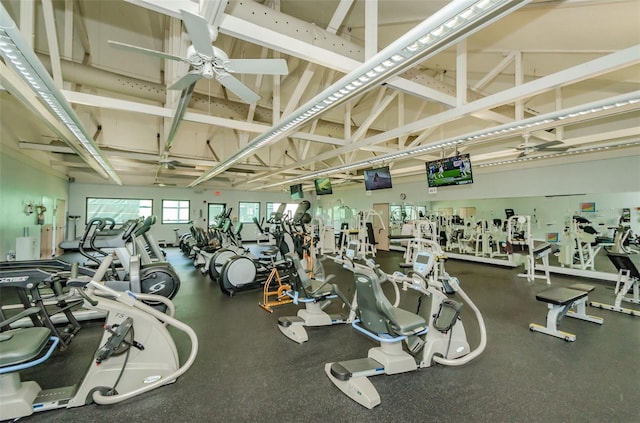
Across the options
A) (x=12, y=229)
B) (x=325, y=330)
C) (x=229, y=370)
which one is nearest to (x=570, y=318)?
(x=325, y=330)

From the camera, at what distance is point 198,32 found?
193 centimetres

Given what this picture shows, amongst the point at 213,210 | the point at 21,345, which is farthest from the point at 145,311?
the point at 213,210

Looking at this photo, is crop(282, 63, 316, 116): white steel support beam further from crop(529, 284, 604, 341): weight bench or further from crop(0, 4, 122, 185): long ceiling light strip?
crop(529, 284, 604, 341): weight bench

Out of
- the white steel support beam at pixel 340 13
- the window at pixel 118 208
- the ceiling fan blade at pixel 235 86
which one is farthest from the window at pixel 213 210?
the white steel support beam at pixel 340 13

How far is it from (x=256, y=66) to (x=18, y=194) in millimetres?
6519

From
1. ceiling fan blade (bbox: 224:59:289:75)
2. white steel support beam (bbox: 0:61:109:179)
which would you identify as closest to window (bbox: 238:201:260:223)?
white steel support beam (bbox: 0:61:109:179)

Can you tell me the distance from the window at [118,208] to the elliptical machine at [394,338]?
40.6 feet

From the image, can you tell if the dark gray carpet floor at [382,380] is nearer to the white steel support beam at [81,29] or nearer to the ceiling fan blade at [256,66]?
the ceiling fan blade at [256,66]

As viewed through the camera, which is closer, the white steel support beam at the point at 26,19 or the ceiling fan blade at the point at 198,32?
the ceiling fan blade at the point at 198,32

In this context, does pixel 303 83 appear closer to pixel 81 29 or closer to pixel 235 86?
pixel 235 86

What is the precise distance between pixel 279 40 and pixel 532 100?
628 centimetres

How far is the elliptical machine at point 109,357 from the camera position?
205 centimetres

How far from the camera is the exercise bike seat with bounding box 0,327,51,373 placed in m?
1.86

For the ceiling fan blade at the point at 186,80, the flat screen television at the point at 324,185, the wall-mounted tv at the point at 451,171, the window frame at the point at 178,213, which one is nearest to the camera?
the ceiling fan blade at the point at 186,80
